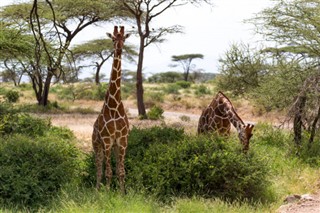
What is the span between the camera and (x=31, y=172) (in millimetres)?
6723

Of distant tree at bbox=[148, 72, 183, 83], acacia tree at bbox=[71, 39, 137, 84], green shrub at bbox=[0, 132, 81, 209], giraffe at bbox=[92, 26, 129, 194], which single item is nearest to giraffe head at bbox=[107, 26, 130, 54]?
giraffe at bbox=[92, 26, 129, 194]

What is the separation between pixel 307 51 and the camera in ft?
38.4

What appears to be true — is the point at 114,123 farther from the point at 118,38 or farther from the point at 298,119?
the point at 298,119

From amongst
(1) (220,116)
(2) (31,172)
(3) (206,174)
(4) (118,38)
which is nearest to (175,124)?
(1) (220,116)

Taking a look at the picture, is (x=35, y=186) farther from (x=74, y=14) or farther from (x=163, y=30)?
(x=74, y=14)

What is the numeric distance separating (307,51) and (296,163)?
12.2 ft

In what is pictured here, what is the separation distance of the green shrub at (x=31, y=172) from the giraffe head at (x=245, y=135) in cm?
272

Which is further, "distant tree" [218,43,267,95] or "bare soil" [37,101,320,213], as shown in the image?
"distant tree" [218,43,267,95]

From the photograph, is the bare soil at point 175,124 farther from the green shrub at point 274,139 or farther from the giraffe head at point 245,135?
the giraffe head at point 245,135

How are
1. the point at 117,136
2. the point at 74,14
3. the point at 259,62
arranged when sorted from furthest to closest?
the point at 74,14 < the point at 259,62 < the point at 117,136

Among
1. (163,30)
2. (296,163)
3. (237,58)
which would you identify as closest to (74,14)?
(163,30)

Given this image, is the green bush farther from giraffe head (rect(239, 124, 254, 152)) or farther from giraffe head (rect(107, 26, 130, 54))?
giraffe head (rect(107, 26, 130, 54))

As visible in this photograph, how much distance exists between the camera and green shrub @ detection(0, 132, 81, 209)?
644 centimetres

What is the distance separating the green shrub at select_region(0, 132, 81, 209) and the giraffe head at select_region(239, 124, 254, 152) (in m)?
2.72
